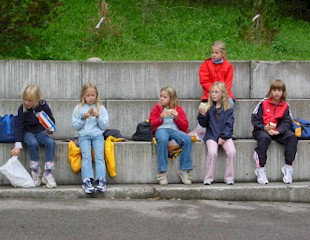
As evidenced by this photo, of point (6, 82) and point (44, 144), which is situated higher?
point (6, 82)

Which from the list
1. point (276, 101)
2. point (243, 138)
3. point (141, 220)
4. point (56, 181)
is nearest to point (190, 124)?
point (243, 138)

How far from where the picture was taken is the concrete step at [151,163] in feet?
30.0

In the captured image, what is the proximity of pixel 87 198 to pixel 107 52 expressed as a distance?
432 cm

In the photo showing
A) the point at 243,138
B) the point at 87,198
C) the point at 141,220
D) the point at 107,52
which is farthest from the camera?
the point at 107,52

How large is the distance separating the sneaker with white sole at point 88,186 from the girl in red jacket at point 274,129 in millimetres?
2241

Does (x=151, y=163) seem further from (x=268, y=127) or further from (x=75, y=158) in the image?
(x=268, y=127)

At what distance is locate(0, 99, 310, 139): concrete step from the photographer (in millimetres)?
10305

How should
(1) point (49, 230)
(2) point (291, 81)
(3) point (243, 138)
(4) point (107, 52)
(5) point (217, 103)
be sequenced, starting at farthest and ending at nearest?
1. (4) point (107, 52)
2. (2) point (291, 81)
3. (3) point (243, 138)
4. (5) point (217, 103)
5. (1) point (49, 230)

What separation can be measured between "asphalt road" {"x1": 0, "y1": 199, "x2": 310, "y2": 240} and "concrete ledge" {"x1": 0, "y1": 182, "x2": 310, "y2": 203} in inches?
6.8

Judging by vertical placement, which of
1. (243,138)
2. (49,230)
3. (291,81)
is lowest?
(49,230)

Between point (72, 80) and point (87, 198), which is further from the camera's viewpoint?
point (72, 80)

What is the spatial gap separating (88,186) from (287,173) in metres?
2.67

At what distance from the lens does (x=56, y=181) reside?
918 cm

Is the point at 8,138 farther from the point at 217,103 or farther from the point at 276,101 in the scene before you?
the point at 276,101
